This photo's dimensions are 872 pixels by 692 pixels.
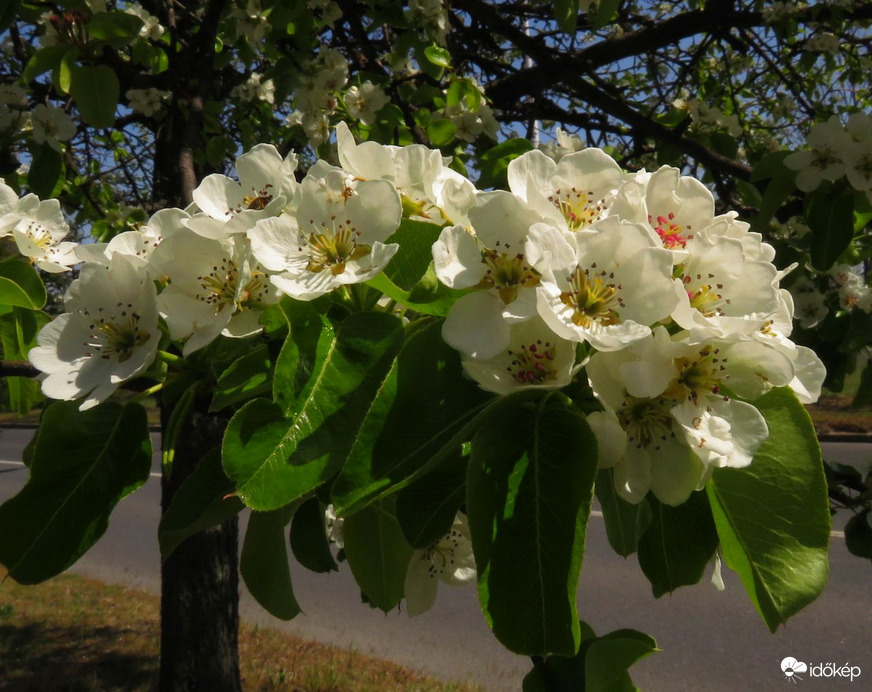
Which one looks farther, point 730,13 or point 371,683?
point 371,683

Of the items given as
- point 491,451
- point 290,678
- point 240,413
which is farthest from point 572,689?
point 290,678

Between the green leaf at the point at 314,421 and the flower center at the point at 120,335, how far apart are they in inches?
8.7

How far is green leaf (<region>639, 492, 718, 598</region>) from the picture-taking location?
823 mm

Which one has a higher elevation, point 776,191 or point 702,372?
point 776,191

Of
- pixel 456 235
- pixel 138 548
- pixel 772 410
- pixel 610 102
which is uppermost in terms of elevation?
pixel 610 102

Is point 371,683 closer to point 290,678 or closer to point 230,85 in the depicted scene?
point 290,678

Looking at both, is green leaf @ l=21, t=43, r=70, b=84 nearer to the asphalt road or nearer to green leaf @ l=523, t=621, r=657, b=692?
green leaf @ l=523, t=621, r=657, b=692

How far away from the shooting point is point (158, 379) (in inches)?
35.4

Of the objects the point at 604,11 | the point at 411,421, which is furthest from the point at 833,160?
the point at 411,421

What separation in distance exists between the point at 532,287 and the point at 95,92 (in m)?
2.02

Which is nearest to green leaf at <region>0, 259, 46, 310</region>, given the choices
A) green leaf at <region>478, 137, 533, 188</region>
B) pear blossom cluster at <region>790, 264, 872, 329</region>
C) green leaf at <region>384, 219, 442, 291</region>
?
green leaf at <region>384, 219, 442, 291</region>

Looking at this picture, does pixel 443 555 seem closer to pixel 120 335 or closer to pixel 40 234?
pixel 120 335

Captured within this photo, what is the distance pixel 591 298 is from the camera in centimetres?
69

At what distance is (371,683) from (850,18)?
446 centimetres
